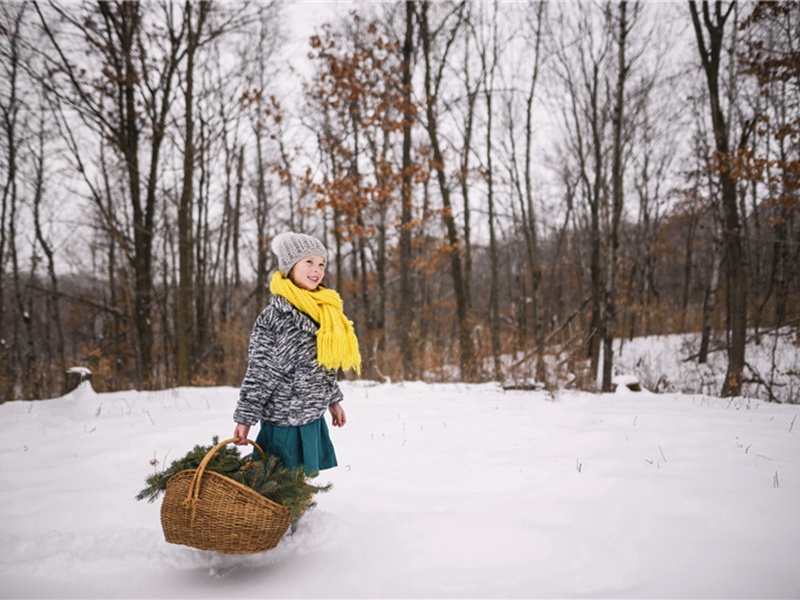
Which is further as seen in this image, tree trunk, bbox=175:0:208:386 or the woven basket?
tree trunk, bbox=175:0:208:386

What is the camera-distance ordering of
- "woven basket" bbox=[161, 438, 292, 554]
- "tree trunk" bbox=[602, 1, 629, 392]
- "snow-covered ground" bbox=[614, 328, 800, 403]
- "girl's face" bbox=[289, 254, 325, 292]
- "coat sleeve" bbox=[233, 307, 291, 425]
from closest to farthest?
"woven basket" bbox=[161, 438, 292, 554]
"coat sleeve" bbox=[233, 307, 291, 425]
"girl's face" bbox=[289, 254, 325, 292]
"tree trunk" bbox=[602, 1, 629, 392]
"snow-covered ground" bbox=[614, 328, 800, 403]

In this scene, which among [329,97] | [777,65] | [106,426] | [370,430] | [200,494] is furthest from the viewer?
[329,97]

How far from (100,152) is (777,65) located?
65.1 feet

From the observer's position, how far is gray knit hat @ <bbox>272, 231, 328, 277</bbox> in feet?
7.85

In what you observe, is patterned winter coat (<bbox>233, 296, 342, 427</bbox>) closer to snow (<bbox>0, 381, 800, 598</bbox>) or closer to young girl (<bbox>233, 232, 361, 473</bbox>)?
young girl (<bbox>233, 232, 361, 473</bbox>)

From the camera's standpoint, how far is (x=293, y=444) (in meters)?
2.33

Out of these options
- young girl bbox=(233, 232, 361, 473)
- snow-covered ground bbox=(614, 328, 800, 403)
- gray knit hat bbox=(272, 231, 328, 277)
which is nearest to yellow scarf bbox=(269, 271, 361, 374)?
young girl bbox=(233, 232, 361, 473)

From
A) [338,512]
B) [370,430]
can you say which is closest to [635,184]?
[370,430]

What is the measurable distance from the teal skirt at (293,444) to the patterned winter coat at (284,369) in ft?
0.19

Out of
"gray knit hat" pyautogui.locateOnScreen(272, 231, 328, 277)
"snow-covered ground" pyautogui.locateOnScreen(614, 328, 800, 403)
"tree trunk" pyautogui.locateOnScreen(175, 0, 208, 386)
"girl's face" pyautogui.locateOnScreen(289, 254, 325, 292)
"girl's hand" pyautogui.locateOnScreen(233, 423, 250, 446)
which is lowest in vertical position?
"snow-covered ground" pyautogui.locateOnScreen(614, 328, 800, 403)

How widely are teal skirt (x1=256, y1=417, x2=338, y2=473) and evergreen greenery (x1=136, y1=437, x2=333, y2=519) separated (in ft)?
0.69

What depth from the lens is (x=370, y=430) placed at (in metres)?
4.46

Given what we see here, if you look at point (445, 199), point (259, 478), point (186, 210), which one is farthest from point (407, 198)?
point (259, 478)

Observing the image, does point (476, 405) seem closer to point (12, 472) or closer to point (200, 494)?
point (200, 494)
